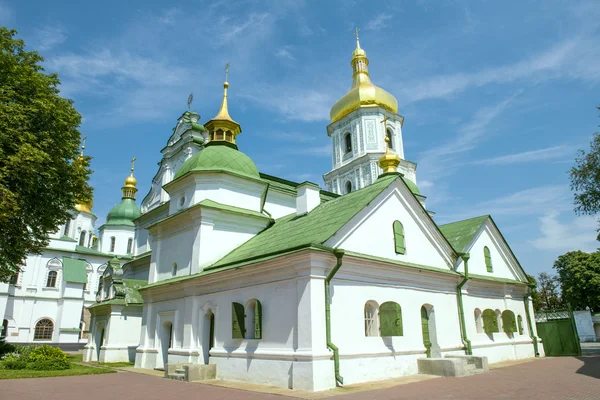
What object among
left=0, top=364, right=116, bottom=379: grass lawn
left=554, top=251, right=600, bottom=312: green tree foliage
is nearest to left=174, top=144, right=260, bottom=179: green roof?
left=0, top=364, right=116, bottom=379: grass lawn

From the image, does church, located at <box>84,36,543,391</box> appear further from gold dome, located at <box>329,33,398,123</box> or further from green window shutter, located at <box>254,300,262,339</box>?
gold dome, located at <box>329,33,398,123</box>

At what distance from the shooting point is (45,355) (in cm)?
1788

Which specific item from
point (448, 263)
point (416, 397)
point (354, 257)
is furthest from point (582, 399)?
point (448, 263)

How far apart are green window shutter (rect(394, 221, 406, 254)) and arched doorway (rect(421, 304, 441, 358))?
2409 mm

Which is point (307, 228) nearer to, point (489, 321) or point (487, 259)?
point (489, 321)

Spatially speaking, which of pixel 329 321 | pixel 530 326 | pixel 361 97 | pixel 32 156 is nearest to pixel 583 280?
pixel 530 326

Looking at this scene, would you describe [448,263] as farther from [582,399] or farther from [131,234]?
[131,234]

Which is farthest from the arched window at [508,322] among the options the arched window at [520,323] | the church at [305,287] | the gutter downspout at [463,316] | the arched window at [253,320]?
the arched window at [253,320]

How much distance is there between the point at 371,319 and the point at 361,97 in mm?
29284

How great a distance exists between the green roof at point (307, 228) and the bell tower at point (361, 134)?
67.5ft

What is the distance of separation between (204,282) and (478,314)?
12.3 meters

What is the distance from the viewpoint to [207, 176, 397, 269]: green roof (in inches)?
531

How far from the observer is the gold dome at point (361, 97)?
129 feet

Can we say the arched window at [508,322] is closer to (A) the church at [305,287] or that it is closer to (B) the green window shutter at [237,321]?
(A) the church at [305,287]
